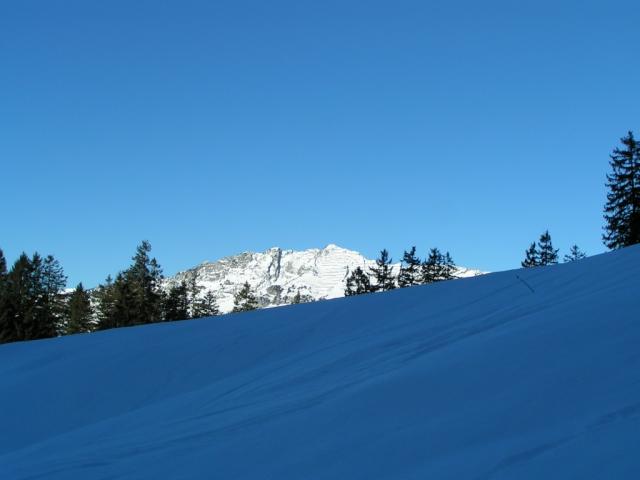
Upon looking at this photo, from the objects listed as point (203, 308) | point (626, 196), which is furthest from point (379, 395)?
point (203, 308)

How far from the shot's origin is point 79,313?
152 feet

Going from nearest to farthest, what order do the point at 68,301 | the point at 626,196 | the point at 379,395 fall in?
the point at 379,395 < the point at 626,196 < the point at 68,301

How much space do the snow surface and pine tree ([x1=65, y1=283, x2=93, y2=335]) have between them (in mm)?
35923

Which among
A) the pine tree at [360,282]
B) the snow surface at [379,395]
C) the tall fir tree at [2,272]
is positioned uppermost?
the tall fir tree at [2,272]

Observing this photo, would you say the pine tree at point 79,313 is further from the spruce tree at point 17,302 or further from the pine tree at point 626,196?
the pine tree at point 626,196

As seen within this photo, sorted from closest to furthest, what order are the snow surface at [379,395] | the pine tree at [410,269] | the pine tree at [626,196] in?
1. the snow surface at [379,395]
2. the pine tree at [626,196]
3. the pine tree at [410,269]

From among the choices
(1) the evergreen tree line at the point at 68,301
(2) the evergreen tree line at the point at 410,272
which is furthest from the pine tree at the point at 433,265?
(1) the evergreen tree line at the point at 68,301

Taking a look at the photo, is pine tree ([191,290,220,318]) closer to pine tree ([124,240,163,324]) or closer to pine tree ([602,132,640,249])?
pine tree ([124,240,163,324])

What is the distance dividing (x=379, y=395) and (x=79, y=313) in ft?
152

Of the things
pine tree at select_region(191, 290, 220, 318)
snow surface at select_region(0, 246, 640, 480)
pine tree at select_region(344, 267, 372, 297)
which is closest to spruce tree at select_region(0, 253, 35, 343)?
pine tree at select_region(191, 290, 220, 318)

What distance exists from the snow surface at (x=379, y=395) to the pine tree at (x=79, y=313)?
3592cm

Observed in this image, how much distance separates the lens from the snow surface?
366 cm

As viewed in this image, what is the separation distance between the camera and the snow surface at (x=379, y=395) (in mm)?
3664

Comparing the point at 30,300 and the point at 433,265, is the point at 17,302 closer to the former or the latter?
the point at 30,300
